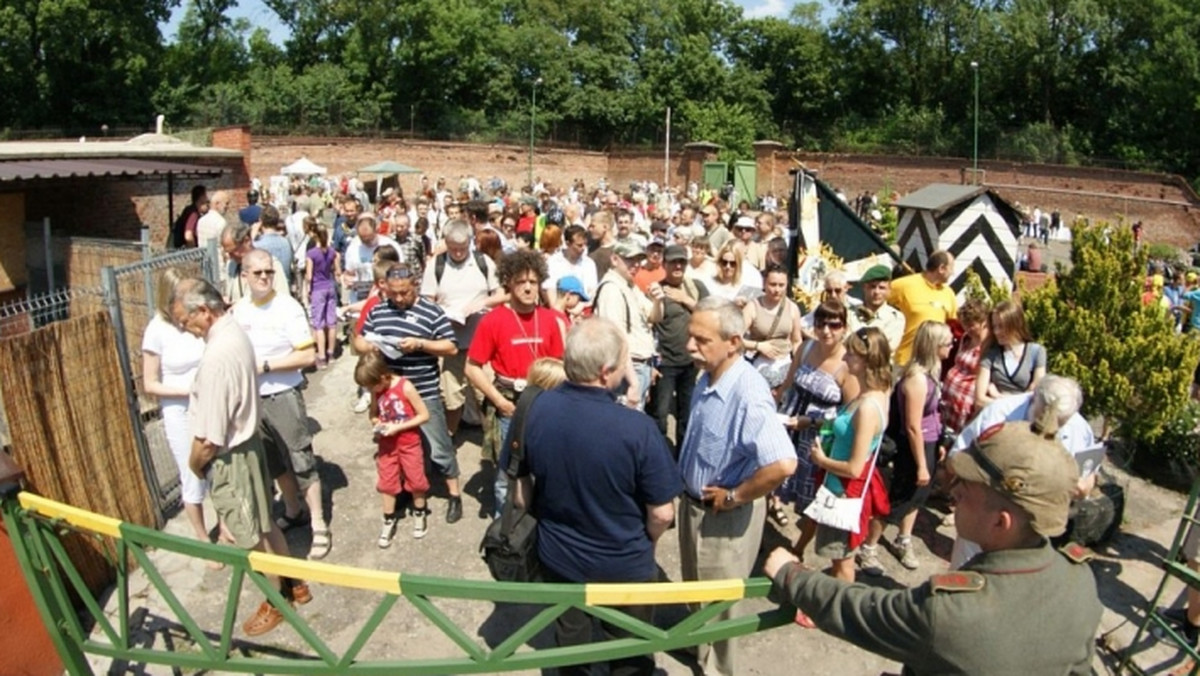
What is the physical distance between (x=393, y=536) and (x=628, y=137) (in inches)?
1644

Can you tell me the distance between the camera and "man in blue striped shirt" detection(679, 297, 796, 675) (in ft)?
12.1

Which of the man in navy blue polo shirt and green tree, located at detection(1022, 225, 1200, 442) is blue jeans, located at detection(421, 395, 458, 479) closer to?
the man in navy blue polo shirt

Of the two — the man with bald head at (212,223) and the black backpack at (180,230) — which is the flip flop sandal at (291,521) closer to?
the man with bald head at (212,223)

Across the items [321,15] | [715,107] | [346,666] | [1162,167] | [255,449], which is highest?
[321,15]

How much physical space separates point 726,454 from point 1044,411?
63.6 inches

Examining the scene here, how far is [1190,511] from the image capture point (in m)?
4.64

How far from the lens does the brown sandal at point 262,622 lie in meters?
4.65

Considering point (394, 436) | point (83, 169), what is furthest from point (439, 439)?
point (83, 169)

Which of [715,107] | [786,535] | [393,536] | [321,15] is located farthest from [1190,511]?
[321,15]

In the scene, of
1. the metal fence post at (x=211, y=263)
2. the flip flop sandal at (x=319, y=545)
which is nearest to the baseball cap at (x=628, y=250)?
the flip flop sandal at (x=319, y=545)

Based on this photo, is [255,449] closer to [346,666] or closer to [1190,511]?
[346,666]

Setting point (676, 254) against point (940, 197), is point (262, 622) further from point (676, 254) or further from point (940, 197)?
point (940, 197)

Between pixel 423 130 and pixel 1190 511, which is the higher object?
pixel 423 130

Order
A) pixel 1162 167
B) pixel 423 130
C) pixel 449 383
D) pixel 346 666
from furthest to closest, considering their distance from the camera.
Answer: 1. pixel 423 130
2. pixel 1162 167
3. pixel 449 383
4. pixel 346 666
